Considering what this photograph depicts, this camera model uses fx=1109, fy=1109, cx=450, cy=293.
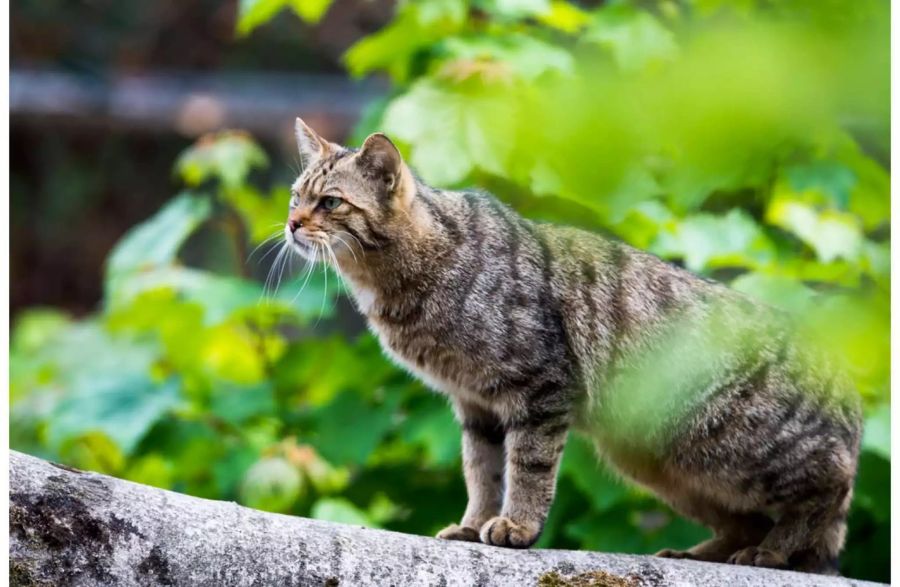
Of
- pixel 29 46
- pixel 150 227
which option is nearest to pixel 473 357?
pixel 150 227

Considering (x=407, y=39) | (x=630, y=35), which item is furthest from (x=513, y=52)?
(x=407, y=39)

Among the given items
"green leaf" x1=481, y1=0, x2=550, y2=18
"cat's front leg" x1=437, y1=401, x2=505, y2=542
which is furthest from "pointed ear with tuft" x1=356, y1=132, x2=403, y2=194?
"green leaf" x1=481, y1=0, x2=550, y2=18

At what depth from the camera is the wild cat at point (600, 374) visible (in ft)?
8.02

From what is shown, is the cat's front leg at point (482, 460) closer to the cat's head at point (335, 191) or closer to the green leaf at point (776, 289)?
the cat's head at point (335, 191)

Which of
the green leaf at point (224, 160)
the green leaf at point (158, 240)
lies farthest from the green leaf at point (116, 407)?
the green leaf at point (224, 160)

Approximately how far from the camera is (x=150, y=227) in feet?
13.2

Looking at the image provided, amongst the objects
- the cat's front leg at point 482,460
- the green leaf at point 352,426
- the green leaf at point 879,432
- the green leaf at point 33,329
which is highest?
the green leaf at point 33,329

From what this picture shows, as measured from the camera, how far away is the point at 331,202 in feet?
7.09

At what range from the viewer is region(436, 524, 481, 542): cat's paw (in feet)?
8.04

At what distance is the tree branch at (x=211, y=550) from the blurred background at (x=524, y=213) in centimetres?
61

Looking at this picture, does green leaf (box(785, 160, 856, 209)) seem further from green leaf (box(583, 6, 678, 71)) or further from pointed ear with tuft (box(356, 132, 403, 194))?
pointed ear with tuft (box(356, 132, 403, 194))

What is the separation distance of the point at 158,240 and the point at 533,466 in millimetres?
2054

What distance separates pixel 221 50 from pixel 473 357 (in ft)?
22.5

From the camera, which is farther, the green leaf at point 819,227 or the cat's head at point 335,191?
the green leaf at point 819,227
